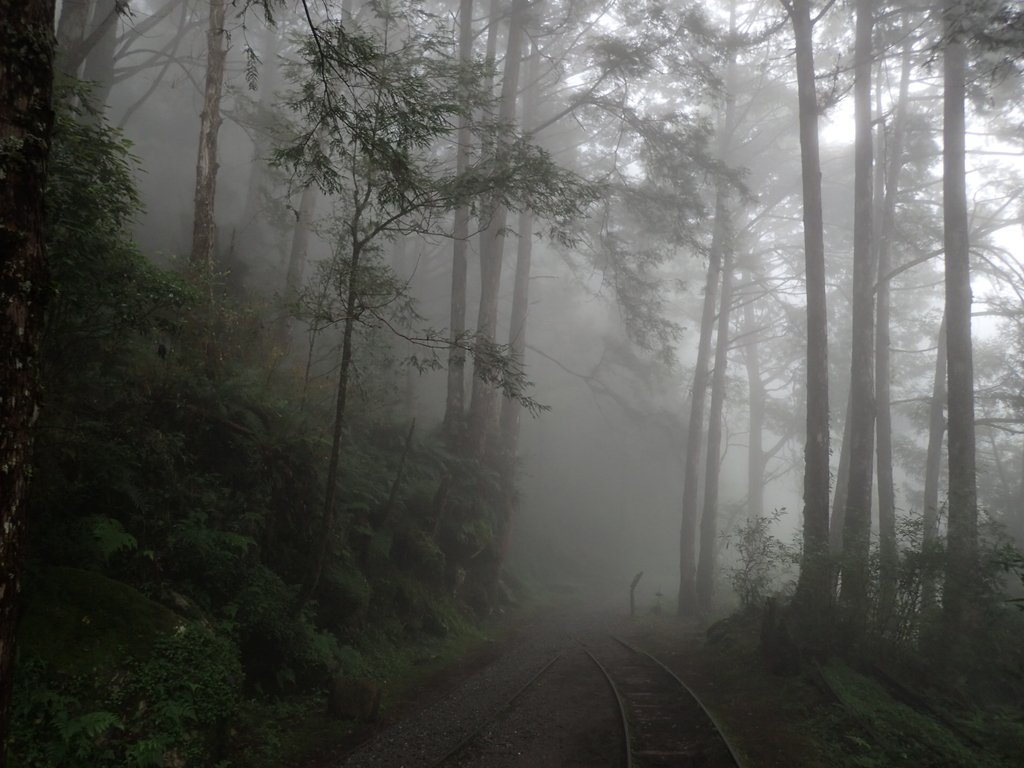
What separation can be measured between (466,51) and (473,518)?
1195 cm

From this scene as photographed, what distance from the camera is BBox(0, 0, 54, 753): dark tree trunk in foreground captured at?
291 cm

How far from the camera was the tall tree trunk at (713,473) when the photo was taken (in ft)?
60.5

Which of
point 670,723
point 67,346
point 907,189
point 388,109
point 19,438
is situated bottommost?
point 670,723

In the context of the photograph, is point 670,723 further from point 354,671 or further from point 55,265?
point 55,265

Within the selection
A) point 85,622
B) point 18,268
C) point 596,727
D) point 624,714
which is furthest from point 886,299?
point 18,268

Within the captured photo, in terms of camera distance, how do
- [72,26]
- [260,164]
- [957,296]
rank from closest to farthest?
[72,26]
[957,296]
[260,164]

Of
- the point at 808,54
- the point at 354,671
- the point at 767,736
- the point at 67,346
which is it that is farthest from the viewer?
the point at 808,54

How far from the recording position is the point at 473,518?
14.5 meters

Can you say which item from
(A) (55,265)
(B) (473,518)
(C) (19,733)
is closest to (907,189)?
(B) (473,518)

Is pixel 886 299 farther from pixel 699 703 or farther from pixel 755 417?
pixel 699 703

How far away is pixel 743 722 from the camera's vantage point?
26.0 feet

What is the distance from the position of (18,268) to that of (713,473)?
19.5 metres

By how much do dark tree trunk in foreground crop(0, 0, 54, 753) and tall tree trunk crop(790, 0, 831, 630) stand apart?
10584 mm

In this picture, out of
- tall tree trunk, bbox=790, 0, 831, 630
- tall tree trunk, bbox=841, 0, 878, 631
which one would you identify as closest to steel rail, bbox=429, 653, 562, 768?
tall tree trunk, bbox=790, 0, 831, 630
